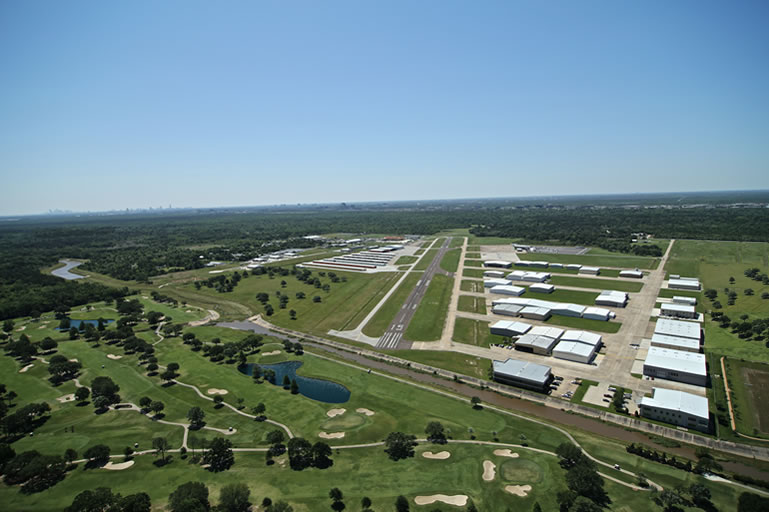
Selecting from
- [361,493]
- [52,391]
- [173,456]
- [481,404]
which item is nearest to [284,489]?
[361,493]

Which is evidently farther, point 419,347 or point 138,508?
point 419,347

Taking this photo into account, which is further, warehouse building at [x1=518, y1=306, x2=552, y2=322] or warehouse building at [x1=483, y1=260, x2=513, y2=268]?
warehouse building at [x1=483, y1=260, x2=513, y2=268]

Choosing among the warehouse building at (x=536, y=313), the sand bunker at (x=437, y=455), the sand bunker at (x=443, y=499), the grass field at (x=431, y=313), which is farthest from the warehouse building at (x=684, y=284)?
the sand bunker at (x=443, y=499)

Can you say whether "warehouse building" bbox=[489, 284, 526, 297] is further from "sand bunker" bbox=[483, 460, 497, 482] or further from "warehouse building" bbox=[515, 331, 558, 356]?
"sand bunker" bbox=[483, 460, 497, 482]

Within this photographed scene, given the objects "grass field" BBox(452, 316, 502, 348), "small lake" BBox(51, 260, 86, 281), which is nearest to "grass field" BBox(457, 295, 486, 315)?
"grass field" BBox(452, 316, 502, 348)

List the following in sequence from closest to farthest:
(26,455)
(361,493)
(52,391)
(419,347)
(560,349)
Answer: (361,493) < (26,455) < (52,391) < (560,349) < (419,347)

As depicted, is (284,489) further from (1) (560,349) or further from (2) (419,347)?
(1) (560,349)
